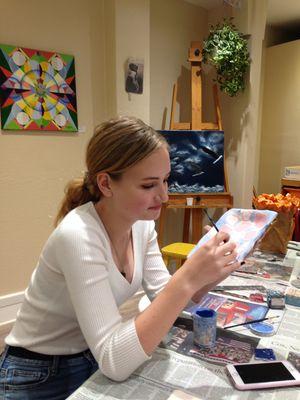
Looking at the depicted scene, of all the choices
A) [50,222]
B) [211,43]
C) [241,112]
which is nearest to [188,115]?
[241,112]

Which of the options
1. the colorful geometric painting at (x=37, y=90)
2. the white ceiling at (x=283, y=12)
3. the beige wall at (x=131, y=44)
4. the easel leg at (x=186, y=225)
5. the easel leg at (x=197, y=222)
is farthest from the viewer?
the white ceiling at (x=283, y=12)

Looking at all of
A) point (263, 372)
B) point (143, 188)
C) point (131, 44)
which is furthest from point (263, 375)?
point (131, 44)

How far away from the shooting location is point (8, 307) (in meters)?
2.44

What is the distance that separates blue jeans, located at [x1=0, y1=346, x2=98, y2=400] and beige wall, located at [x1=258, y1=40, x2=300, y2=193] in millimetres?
3560

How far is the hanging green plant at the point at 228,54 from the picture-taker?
2887 mm

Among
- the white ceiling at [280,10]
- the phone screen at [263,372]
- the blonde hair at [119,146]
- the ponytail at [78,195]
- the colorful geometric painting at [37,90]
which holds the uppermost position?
the white ceiling at [280,10]

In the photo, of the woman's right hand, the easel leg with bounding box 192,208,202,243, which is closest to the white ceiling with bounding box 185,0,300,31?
the easel leg with bounding box 192,208,202,243

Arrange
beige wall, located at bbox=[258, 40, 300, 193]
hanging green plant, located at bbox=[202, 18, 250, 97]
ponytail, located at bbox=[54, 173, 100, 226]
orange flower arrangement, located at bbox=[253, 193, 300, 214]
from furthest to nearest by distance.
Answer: beige wall, located at bbox=[258, 40, 300, 193] → hanging green plant, located at bbox=[202, 18, 250, 97] → orange flower arrangement, located at bbox=[253, 193, 300, 214] → ponytail, located at bbox=[54, 173, 100, 226]

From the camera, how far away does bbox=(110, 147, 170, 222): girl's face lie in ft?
3.06

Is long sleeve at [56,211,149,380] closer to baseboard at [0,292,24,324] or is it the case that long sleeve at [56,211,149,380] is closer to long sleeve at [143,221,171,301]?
long sleeve at [143,221,171,301]

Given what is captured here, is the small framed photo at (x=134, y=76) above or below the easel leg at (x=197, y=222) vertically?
above

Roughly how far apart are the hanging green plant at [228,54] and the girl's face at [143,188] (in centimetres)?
228

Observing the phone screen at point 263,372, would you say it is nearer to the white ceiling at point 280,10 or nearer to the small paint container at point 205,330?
the small paint container at point 205,330

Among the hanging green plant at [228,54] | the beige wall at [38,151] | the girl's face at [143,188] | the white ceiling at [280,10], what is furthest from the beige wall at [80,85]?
the girl's face at [143,188]
